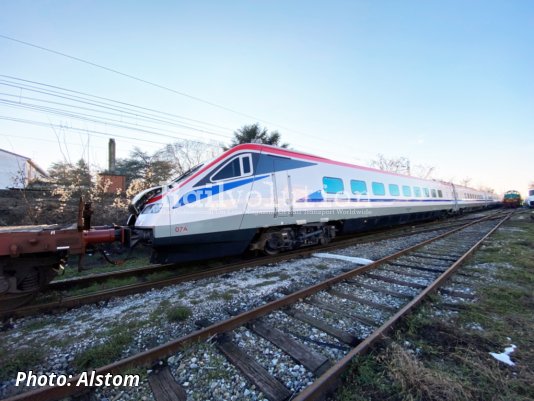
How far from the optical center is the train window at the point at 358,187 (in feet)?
31.9

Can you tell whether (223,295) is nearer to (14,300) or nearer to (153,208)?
(153,208)

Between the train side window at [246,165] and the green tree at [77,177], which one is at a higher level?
the green tree at [77,177]

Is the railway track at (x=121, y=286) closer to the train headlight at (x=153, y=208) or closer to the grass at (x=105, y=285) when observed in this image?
the grass at (x=105, y=285)

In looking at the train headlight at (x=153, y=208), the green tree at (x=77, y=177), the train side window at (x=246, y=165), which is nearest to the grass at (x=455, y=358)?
the train side window at (x=246, y=165)

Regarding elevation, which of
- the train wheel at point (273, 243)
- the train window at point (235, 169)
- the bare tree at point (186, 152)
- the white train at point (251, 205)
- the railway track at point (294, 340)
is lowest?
the railway track at point (294, 340)

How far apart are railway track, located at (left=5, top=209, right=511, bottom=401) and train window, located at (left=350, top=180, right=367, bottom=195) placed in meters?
4.88

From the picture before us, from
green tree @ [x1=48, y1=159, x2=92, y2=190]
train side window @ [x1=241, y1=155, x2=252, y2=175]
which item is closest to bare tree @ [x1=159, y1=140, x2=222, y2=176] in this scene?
green tree @ [x1=48, y1=159, x2=92, y2=190]

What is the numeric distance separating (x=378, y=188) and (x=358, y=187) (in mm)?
1920

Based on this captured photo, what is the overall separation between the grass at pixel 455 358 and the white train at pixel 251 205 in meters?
3.96

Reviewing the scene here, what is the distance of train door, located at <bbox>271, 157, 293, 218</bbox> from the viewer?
6.89m

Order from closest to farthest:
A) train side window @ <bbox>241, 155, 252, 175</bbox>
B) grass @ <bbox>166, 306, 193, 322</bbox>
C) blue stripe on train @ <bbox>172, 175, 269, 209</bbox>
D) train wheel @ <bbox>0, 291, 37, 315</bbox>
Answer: grass @ <bbox>166, 306, 193, 322</bbox> < train wheel @ <bbox>0, 291, 37, 315</bbox> < blue stripe on train @ <bbox>172, 175, 269, 209</bbox> < train side window @ <bbox>241, 155, 252, 175</bbox>

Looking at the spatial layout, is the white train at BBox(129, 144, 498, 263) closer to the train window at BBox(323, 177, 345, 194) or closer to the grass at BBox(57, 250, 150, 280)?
the train window at BBox(323, 177, 345, 194)

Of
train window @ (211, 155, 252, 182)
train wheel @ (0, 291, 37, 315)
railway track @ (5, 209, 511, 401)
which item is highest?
train window @ (211, 155, 252, 182)

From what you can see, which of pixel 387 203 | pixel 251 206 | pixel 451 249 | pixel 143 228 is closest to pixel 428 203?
pixel 387 203
